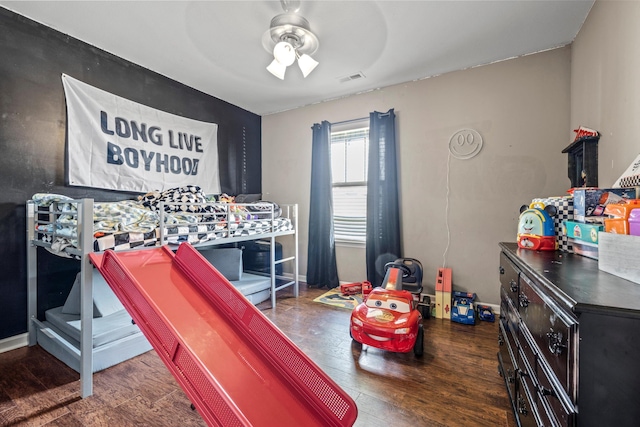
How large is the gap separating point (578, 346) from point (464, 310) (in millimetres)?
2059

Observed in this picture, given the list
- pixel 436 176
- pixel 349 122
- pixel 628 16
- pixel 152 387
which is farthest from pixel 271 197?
pixel 628 16

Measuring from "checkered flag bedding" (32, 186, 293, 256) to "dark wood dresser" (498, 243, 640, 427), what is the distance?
6.72 ft

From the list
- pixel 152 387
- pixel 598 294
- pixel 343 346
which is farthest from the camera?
pixel 343 346

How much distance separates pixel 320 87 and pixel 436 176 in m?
1.66

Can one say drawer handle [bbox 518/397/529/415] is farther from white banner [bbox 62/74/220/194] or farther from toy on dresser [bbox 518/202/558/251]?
white banner [bbox 62/74/220/194]

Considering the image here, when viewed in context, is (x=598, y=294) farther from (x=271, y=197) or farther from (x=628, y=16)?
(x=271, y=197)

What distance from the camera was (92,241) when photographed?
1563mm

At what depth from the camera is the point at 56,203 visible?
183cm

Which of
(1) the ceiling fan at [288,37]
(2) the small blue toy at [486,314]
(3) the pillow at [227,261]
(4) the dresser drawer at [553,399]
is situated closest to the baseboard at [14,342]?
(3) the pillow at [227,261]

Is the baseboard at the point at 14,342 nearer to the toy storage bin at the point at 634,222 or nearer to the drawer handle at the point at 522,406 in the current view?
the drawer handle at the point at 522,406

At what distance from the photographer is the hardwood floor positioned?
1378mm

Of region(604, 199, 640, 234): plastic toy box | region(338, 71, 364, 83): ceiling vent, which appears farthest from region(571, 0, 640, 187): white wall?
region(338, 71, 364, 83): ceiling vent

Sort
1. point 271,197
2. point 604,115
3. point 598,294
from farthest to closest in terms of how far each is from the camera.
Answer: point 271,197 → point 604,115 → point 598,294

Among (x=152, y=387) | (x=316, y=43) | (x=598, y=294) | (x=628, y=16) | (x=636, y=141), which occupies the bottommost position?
(x=152, y=387)
